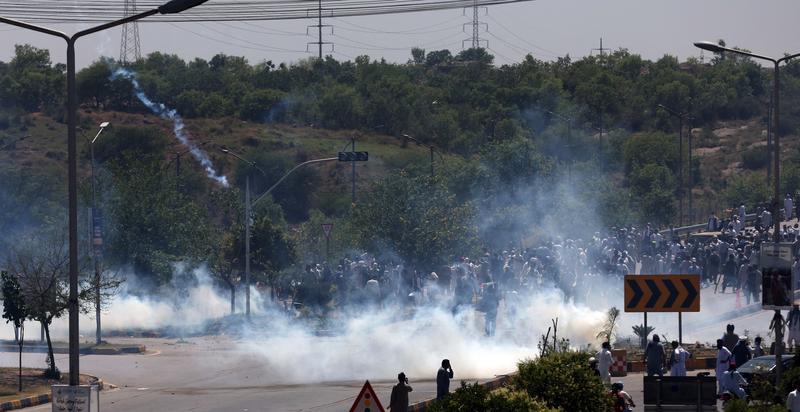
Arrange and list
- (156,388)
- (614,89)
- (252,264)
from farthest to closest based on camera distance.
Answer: (614,89) < (252,264) < (156,388)

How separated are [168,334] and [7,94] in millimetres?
76450

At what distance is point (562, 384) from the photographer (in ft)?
51.1

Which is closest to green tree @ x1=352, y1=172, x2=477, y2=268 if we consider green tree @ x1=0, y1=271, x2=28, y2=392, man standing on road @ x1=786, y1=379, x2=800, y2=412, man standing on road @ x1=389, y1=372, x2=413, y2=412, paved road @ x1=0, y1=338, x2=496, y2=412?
paved road @ x1=0, y1=338, x2=496, y2=412

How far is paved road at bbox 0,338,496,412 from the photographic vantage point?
76.7ft

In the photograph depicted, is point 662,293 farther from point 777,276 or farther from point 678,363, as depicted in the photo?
point 777,276

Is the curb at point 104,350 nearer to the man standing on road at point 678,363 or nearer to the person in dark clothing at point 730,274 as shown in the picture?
the man standing on road at point 678,363

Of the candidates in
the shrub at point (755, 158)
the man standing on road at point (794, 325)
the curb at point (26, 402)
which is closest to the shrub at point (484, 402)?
the curb at point (26, 402)

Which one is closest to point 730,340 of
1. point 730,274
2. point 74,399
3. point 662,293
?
point 662,293

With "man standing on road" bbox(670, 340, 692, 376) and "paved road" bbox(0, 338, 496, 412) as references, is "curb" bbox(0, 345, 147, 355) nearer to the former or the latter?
"paved road" bbox(0, 338, 496, 412)

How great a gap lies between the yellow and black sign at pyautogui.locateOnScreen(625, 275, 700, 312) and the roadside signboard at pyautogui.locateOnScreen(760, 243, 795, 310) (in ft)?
19.2

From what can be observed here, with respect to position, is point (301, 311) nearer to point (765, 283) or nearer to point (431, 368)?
point (431, 368)

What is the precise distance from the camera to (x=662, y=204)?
6762 cm

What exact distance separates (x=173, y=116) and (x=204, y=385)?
79.6 m

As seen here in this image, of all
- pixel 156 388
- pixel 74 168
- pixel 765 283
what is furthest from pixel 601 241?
pixel 74 168
